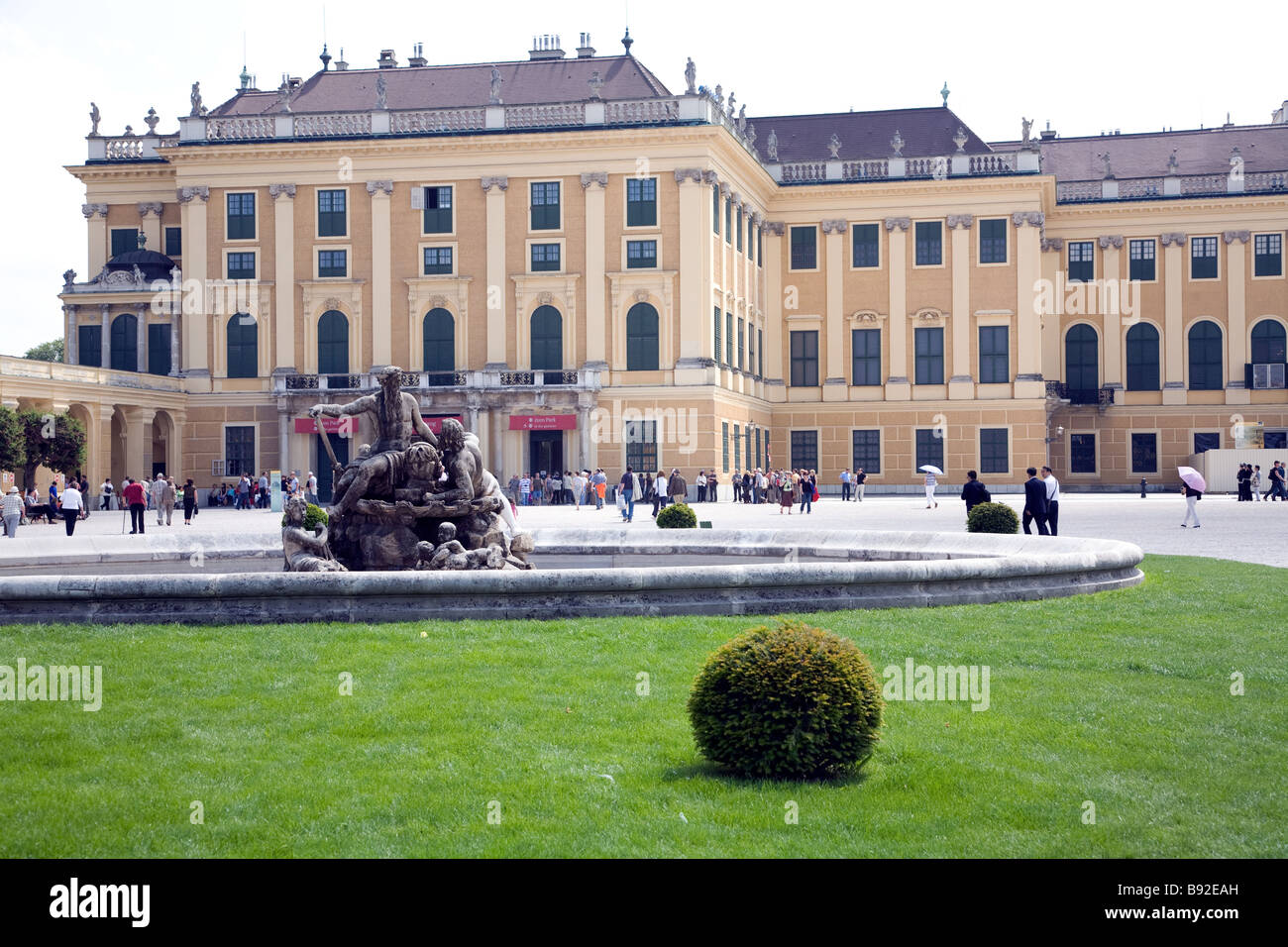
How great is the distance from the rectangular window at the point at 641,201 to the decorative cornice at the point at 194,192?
59.6ft

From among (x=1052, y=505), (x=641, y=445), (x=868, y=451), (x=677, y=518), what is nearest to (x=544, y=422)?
(x=641, y=445)

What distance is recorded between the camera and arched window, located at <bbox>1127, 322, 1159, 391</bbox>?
234 ft

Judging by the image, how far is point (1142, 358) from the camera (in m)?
71.4

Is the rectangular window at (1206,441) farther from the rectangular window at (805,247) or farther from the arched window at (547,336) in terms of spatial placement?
the arched window at (547,336)

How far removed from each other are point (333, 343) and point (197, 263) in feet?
22.8

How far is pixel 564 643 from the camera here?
11352 mm

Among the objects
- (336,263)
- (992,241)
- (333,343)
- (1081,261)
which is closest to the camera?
(336,263)

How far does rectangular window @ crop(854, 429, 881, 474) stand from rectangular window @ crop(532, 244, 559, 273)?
1725 centimetres

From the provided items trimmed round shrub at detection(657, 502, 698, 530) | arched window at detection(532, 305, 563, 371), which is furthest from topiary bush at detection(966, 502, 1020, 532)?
arched window at detection(532, 305, 563, 371)

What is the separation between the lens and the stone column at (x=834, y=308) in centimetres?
6669

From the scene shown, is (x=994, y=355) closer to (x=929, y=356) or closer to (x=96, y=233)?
(x=929, y=356)

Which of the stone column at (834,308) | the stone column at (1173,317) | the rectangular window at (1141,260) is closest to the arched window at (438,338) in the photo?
the stone column at (834,308)

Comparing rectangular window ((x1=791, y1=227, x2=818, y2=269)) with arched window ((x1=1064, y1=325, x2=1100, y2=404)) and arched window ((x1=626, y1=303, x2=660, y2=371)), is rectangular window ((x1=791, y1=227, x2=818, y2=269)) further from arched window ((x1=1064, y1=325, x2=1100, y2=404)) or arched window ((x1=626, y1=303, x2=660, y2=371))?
arched window ((x1=1064, y1=325, x2=1100, y2=404))
